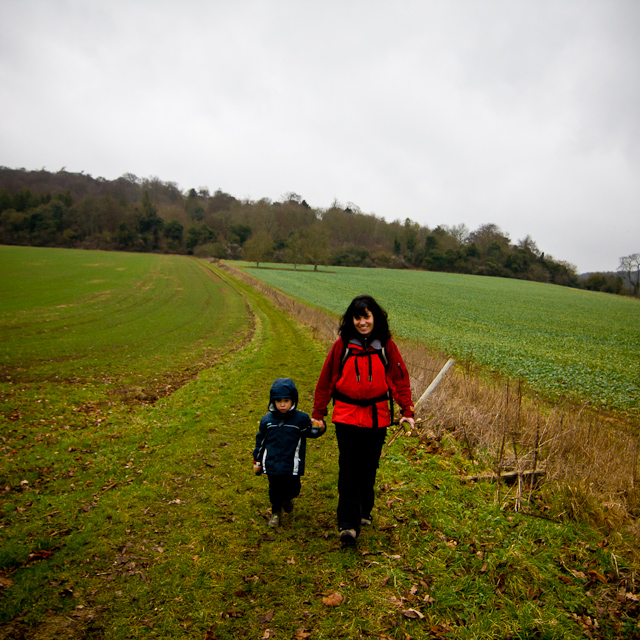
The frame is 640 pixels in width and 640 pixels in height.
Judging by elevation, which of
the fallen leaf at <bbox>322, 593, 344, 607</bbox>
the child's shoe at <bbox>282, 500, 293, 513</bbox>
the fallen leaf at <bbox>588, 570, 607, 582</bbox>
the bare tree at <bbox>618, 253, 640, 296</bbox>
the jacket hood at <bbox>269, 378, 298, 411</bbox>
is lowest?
the fallen leaf at <bbox>322, 593, 344, 607</bbox>

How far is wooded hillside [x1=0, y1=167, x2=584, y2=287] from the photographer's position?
81312 millimetres

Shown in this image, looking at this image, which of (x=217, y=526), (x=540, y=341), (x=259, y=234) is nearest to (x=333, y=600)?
(x=217, y=526)

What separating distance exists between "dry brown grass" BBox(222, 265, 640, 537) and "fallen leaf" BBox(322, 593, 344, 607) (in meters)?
2.43

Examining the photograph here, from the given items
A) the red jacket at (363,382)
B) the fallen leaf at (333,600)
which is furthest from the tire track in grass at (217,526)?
the red jacket at (363,382)

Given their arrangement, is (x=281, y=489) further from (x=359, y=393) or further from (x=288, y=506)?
(x=359, y=393)

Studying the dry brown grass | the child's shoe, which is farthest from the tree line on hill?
the child's shoe

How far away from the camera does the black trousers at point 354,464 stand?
384 centimetres

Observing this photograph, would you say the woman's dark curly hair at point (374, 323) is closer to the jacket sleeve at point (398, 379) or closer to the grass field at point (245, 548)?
the jacket sleeve at point (398, 379)

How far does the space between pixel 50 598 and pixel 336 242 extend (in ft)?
347

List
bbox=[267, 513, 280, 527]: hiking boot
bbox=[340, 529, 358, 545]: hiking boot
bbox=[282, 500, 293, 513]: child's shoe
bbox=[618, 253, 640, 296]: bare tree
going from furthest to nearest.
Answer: bbox=[618, 253, 640, 296]: bare tree
bbox=[282, 500, 293, 513]: child's shoe
bbox=[267, 513, 280, 527]: hiking boot
bbox=[340, 529, 358, 545]: hiking boot

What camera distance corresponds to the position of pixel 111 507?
4.90m

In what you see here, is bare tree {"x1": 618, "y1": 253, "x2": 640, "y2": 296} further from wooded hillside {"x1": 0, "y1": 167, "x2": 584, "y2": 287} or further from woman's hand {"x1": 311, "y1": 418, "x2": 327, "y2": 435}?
woman's hand {"x1": 311, "y1": 418, "x2": 327, "y2": 435}

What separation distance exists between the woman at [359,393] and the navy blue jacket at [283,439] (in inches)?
10.2

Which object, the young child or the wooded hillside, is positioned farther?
the wooded hillside
